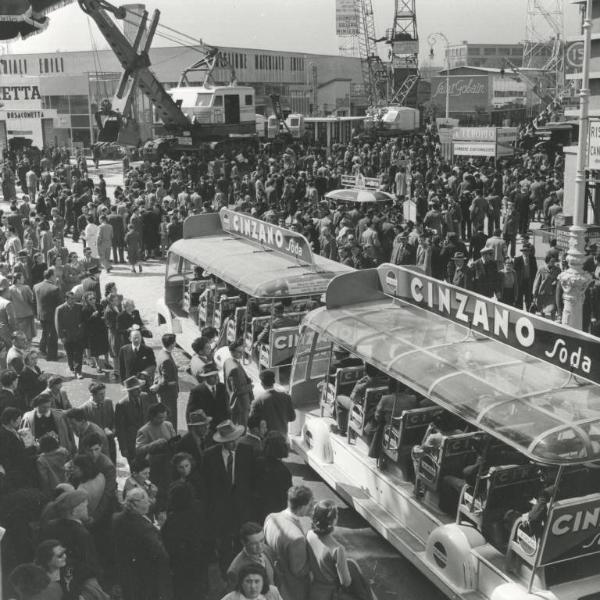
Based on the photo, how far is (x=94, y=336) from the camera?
11.8 metres

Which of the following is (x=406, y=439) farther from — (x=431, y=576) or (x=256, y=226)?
(x=256, y=226)

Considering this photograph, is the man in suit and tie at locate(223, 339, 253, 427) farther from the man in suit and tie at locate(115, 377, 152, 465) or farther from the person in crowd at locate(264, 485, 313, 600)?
the person in crowd at locate(264, 485, 313, 600)

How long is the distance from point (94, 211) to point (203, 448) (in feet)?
50.5

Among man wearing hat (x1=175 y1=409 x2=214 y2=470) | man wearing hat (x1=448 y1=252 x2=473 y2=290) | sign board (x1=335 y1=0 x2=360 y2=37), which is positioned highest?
sign board (x1=335 y1=0 x2=360 y2=37)

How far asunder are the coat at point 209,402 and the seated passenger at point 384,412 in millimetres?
1509

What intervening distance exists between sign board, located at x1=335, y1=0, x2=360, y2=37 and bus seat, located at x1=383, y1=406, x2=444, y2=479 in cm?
9215

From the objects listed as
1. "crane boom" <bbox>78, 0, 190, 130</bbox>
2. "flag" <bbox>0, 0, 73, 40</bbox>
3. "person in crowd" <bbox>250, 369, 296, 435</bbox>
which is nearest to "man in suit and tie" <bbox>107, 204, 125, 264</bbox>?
"flag" <bbox>0, 0, 73, 40</bbox>

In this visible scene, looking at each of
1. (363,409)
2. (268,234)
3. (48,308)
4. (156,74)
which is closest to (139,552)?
(363,409)

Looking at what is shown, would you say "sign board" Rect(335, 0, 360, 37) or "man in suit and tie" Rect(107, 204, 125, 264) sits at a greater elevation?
"sign board" Rect(335, 0, 360, 37)

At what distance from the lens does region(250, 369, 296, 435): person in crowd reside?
313 inches

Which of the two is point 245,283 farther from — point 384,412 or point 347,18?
point 347,18

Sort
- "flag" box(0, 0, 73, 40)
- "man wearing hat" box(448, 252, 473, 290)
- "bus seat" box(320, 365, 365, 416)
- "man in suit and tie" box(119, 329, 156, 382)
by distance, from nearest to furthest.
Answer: "bus seat" box(320, 365, 365, 416)
"man in suit and tie" box(119, 329, 156, 382)
"flag" box(0, 0, 73, 40)
"man wearing hat" box(448, 252, 473, 290)

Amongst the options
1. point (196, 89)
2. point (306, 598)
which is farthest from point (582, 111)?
point (196, 89)

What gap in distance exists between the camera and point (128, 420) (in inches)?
314
